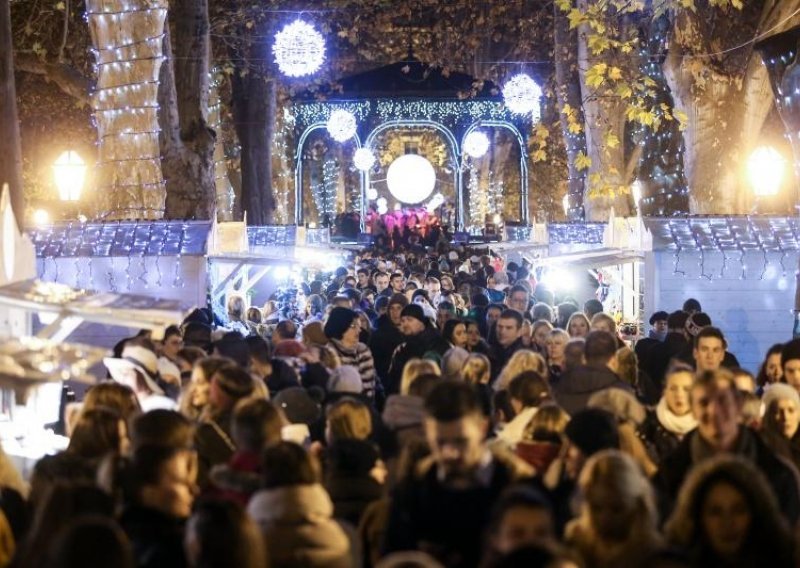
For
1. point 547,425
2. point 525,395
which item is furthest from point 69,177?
point 547,425

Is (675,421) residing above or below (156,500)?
below

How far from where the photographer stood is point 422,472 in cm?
557

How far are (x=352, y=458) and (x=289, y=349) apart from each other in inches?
190

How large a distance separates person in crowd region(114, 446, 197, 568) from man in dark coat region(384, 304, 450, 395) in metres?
6.22

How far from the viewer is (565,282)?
23359 mm

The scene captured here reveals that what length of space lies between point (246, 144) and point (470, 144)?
18.8 m

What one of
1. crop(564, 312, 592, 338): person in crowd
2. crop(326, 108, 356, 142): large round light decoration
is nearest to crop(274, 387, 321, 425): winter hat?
crop(564, 312, 592, 338): person in crowd

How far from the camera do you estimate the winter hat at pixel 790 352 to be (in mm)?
9500

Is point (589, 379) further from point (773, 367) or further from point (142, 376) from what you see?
point (142, 376)

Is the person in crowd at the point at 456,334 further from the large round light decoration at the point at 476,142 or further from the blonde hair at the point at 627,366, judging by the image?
the large round light decoration at the point at 476,142

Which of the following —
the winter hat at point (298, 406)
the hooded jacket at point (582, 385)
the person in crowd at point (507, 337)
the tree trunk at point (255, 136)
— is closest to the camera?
the winter hat at point (298, 406)

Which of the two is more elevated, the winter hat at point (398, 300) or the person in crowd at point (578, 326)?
the winter hat at point (398, 300)

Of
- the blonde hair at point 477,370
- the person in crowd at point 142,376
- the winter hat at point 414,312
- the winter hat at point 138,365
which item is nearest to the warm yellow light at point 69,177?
the winter hat at point 414,312

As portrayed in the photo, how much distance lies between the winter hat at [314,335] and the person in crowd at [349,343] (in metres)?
0.09
